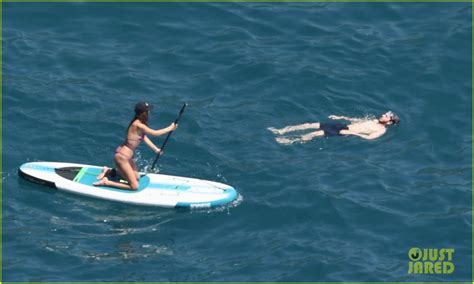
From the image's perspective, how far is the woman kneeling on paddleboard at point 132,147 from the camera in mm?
20047

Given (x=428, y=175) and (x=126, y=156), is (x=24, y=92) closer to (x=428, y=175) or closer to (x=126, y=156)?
(x=126, y=156)

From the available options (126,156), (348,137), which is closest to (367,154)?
(348,137)

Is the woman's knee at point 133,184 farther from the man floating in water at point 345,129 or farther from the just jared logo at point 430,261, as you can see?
the just jared logo at point 430,261

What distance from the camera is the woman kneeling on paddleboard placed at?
20047 millimetres

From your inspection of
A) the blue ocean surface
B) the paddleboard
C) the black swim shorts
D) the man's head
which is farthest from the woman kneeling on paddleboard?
the man's head

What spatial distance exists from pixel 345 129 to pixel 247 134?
2257mm

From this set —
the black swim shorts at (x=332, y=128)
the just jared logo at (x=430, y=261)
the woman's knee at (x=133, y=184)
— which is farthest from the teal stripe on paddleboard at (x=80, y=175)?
the just jared logo at (x=430, y=261)

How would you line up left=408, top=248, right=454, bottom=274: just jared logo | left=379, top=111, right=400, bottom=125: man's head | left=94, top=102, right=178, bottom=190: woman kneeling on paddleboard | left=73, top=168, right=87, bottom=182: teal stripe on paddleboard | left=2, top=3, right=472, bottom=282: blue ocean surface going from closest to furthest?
left=408, top=248, right=454, bottom=274: just jared logo → left=2, top=3, right=472, bottom=282: blue ocean surface → left=94, top=102, right=178, bottom=190: woman kneeling on paddleboard → left=73, top=168, right=87, bottom=182: teal stripe on paddleboard → left=379, top=111, right=400, bottom=125: man's head

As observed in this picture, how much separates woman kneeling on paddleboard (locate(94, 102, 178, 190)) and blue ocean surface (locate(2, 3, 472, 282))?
60 centimetres

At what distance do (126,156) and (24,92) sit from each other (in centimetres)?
438

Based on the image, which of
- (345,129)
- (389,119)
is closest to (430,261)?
(345,129)

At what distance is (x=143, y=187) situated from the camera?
21.0m

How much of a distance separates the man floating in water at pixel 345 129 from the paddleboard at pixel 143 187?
108 inches

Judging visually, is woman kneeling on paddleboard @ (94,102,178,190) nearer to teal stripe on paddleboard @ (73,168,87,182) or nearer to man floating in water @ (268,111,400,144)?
teal stripe on paddleboard @ (73,168,87,182)
